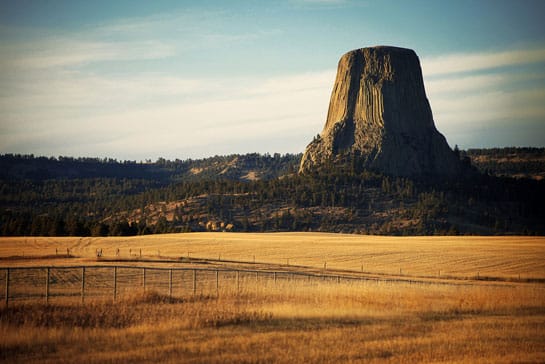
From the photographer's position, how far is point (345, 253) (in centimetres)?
7525

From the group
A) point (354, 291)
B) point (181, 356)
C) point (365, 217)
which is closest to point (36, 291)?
point (354, 291)

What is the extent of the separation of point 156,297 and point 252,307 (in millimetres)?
5012

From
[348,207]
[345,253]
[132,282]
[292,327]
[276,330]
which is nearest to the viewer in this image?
[276,330]

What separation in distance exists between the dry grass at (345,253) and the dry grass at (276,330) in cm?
2749

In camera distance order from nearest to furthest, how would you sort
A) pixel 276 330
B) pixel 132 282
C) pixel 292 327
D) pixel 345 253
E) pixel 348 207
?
pixel 276 330, pixel 292 327, pixel 132 282, pixel 345 253, pixel 348 207

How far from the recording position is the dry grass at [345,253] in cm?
6128

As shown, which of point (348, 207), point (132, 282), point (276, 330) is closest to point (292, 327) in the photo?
point (276, 330)

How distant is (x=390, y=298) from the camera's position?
35.0m

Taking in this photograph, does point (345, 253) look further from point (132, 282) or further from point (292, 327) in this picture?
point (292, 327)

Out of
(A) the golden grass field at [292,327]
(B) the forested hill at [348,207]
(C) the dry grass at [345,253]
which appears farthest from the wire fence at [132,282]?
(B) the forested hill at [348,207]

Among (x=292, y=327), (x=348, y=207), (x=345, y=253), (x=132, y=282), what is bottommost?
(x=345, y=253)

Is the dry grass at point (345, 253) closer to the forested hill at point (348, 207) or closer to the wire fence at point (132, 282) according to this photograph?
the wire fence at point (132, 282)

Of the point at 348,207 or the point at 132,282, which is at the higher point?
the point at 348,207

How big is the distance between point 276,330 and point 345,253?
51.2 metres
